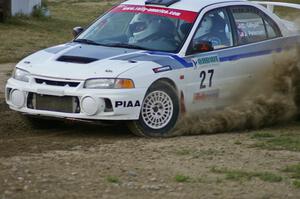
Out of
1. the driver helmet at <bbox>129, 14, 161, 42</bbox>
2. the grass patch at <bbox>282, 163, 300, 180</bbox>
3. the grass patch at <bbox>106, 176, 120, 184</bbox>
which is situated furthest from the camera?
the driver helmet at <bbox>129, 14, 161, 42</bbox>

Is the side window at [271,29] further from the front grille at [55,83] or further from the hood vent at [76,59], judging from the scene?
the front grille at [55,83]

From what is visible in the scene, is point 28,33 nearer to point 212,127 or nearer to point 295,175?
point 212,127

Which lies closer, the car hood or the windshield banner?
the car hood

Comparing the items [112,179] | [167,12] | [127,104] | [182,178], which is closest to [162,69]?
[127,104]

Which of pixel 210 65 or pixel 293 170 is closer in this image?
pixel 293 170

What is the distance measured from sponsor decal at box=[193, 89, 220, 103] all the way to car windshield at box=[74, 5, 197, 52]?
586 mm

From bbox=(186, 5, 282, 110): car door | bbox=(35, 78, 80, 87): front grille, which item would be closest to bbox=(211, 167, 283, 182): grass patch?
bbox=(35, 78, 80, 87): front grille

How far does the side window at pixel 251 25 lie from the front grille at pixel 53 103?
2.53 m

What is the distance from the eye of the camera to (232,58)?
33.9 feet

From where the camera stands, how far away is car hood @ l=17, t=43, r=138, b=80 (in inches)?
358

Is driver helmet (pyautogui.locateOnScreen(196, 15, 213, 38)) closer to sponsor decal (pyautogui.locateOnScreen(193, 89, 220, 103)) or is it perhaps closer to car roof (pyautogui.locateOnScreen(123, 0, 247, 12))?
car roof (pyautogui.locateOnScreen(123, 0, 247, 12))

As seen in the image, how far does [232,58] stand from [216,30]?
40cm

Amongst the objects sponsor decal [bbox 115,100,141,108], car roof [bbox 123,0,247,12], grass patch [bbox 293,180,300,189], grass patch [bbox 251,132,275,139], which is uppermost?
car roof [bbox 123,0,247,12]

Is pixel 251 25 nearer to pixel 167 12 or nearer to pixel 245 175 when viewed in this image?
pixel 167 12
